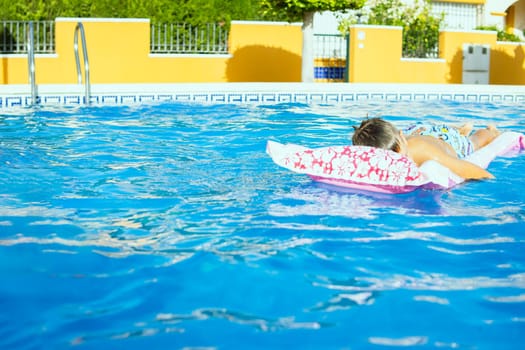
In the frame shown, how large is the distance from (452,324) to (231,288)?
40.3 inches

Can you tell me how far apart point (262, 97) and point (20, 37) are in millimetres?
5965

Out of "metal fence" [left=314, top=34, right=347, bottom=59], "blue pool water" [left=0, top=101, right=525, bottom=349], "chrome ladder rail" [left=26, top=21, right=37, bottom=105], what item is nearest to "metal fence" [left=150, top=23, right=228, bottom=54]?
"metal fence" [left=314, top=34, right=347, bottom=59]

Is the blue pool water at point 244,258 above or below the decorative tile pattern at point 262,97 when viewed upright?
below

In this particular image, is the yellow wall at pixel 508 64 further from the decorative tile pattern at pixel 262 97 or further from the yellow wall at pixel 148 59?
the yellow wall at pixel 148 59

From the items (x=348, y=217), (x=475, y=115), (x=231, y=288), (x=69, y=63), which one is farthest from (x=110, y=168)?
(x=69, y=63)

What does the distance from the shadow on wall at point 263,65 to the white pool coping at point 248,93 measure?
12.4ft

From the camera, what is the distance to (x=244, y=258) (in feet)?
13.3

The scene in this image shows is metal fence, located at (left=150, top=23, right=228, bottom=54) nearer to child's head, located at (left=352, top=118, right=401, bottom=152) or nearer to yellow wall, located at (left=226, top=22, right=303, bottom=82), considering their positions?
yellow wall, located at (left=226, top=22, right=303, bottom=82)

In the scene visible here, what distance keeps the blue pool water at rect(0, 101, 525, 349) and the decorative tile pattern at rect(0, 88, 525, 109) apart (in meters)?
5.51

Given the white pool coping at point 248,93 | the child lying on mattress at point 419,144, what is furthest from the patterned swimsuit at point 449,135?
the white pool coping at point 248,93

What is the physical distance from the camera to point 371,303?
135 inches

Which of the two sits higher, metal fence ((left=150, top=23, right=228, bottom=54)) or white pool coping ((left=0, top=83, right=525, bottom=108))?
metal fence ((left=150, top=23, right=228, bottom=54))

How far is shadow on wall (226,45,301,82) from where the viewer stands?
18.4 meters

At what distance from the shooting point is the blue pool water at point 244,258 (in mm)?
3131
